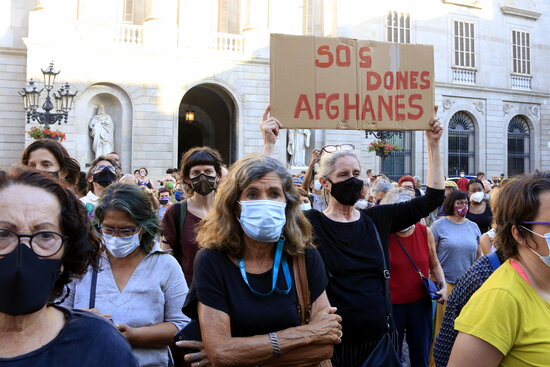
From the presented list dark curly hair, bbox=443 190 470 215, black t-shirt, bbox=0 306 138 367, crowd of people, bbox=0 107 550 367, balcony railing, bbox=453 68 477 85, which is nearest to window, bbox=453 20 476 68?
balcony railing, bbox=453 68 477 85

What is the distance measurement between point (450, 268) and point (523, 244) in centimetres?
→ 419

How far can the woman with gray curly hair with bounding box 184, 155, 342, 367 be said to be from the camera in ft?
8.40

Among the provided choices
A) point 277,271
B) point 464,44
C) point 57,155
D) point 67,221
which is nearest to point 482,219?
point 57,155

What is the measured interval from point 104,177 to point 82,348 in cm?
408

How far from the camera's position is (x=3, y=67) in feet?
70.0

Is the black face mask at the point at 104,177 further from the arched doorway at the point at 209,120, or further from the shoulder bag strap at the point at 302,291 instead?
the arched doorway at the point at 209,120

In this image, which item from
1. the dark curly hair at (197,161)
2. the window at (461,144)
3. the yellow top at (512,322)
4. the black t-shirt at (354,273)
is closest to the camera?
the yellow top at (512,322)

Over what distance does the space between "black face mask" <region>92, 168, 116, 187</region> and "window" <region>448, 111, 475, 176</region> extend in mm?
25296

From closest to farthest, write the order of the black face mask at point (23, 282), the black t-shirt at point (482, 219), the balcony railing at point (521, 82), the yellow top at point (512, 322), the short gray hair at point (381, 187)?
the black face mask at point (23, 282)
the yellow top at point (512, 322)
the short gray hair at point (381, 187)
the black t-shirt at point (482, 219)
the balcony railing at point (521, 82)

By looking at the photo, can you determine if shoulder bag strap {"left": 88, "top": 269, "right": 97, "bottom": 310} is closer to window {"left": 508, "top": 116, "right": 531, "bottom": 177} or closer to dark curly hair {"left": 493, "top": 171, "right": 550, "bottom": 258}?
dark curly hair {"left": 493, "top": 171, "right": 550, "bottom": 258}

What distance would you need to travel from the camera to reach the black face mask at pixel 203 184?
4.65 m

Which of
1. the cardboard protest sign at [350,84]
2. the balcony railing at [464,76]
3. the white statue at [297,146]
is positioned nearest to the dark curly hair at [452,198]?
the cardboard protest sign at [350,84]

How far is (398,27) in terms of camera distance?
2677cm

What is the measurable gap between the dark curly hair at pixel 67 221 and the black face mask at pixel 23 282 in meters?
0.17
